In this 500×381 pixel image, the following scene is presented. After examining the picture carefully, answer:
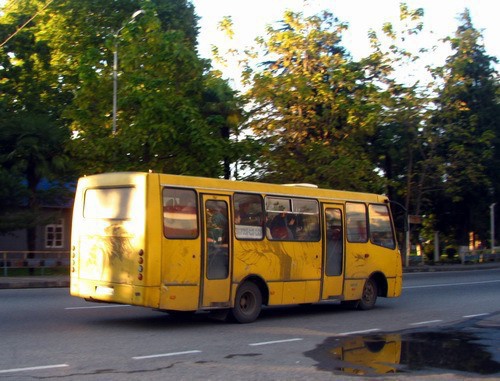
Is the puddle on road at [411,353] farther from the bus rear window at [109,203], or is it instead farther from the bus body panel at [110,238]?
the bus rear window at [109,203]

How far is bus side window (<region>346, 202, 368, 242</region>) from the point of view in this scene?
54.0ft

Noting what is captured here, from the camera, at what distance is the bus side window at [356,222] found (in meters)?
16.5

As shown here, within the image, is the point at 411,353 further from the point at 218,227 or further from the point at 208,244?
the point at 218,227

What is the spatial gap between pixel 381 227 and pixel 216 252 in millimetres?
5785

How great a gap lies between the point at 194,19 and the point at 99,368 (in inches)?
1388

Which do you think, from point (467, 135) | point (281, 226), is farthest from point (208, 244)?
point (467, 135)

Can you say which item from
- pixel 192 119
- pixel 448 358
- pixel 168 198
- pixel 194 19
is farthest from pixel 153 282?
pixel 194 19

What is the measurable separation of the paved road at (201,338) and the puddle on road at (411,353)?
0.18ft

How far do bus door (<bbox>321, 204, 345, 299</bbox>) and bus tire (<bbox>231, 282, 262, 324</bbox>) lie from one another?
6.87ft

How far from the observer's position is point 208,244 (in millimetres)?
13102

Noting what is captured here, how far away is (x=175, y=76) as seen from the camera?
91.4 feet

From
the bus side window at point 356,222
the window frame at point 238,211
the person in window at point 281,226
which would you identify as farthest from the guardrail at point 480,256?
the window frame at point 238,211

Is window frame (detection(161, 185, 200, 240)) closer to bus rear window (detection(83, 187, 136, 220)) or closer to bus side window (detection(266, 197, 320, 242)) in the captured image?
bus rear window (detection(83, 187, 136, 220))

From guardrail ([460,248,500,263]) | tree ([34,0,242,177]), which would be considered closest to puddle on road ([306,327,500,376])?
tree ([34,0,242,177])
